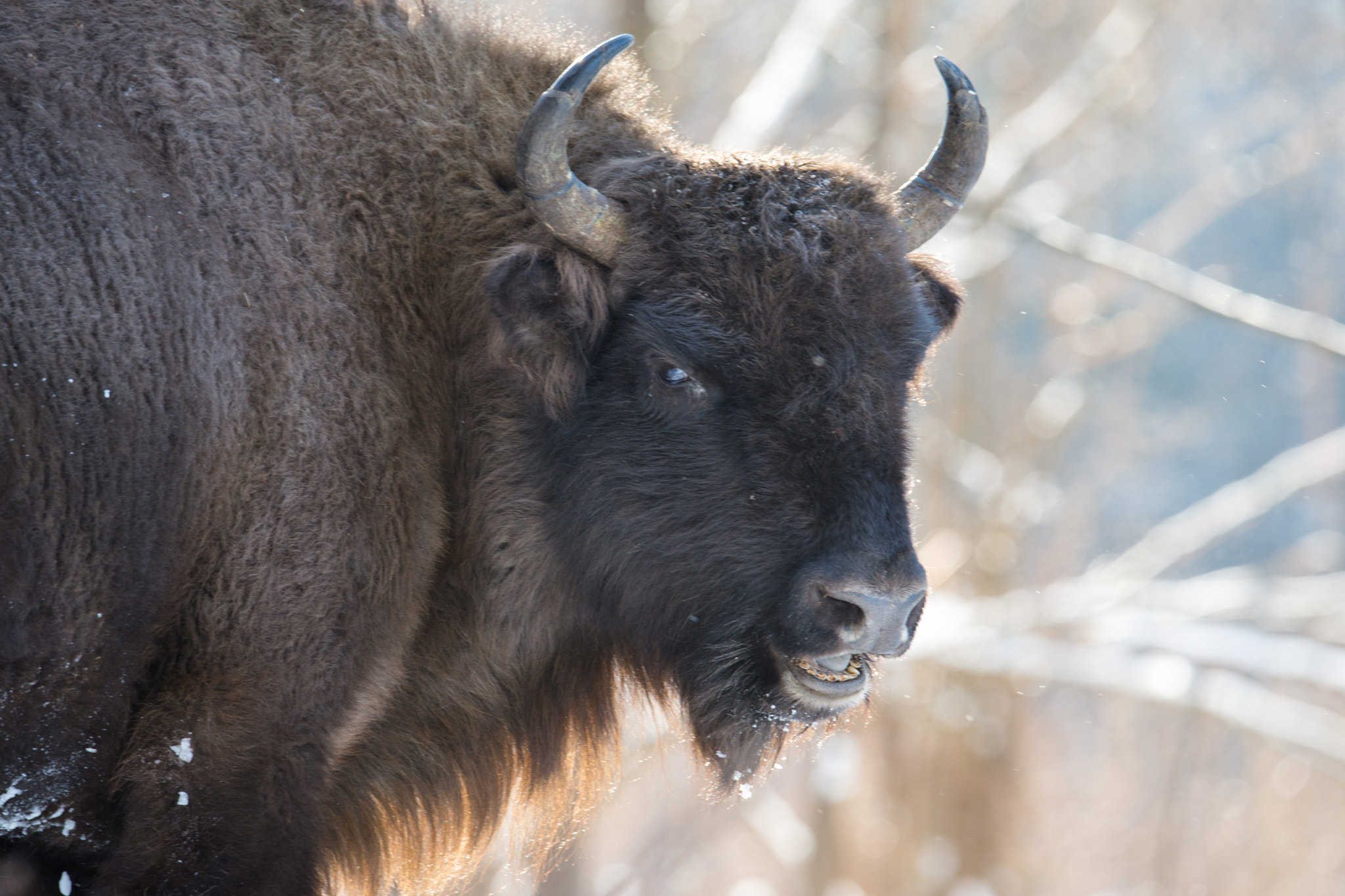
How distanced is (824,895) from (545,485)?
26.4 ft

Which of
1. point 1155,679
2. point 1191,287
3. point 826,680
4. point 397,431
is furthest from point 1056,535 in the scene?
point 397,431

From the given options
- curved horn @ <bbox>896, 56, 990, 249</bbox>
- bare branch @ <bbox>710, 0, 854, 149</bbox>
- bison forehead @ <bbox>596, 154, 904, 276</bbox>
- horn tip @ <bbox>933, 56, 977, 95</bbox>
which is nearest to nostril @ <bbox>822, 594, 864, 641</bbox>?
bison forehead @ <bbox>596, 154, 904, 276</bbox>

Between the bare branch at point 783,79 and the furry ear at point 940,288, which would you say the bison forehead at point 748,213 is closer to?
the furry ear at point 940,288

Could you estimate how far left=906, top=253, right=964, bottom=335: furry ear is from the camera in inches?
145

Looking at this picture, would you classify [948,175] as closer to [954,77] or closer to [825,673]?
[954,77]

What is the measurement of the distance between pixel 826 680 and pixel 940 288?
1392mm

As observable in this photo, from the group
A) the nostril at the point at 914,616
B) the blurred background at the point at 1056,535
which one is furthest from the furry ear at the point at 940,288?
the nostril at the point at 914,616

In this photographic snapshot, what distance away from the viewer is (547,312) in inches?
126

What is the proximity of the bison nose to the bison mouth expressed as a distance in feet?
0.41

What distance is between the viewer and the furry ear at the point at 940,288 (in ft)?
12.1

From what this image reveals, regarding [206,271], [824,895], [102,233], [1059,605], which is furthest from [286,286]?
[824,895]

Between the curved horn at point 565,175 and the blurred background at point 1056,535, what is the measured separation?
0.98m

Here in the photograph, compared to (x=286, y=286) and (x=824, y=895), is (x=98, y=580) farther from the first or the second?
(x=824, y=895)

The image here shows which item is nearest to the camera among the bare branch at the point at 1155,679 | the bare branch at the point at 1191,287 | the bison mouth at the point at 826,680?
the bison mouth at the point at 826,680
